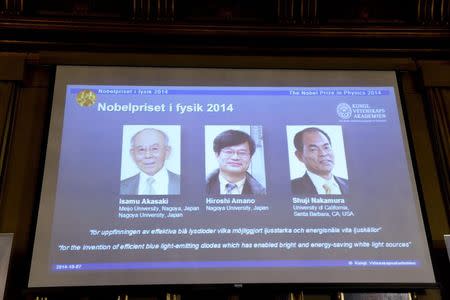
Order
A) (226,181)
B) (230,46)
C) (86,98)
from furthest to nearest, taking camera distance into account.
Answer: (230,46), (86,98), (226,181)

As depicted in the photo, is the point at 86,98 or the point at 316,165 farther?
the point at 86,98

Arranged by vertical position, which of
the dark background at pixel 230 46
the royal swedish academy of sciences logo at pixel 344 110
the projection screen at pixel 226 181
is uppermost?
the dark background at pixel 230 46

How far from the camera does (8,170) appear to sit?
3.27m

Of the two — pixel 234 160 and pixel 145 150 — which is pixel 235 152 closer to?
pixel 234 160

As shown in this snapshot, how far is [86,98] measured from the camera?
132 inches

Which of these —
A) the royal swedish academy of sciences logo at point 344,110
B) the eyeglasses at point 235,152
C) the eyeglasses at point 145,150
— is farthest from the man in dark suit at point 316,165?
the eyeglasses at point 145,150

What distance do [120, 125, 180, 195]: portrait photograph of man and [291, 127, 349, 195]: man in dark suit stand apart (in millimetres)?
693

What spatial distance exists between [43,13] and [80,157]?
3.80 ft

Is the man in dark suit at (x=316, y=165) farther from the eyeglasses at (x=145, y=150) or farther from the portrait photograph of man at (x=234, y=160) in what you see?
the eyeglasses at (x=145, y=150)

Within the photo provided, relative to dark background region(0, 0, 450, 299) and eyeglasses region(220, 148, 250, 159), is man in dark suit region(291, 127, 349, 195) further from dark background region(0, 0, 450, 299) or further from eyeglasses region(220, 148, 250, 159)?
dark background region(0, 0, 450, 299)

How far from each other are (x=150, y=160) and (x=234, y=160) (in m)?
0.48

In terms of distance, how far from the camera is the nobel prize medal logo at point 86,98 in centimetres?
333

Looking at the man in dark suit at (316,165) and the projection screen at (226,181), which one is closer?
the projection screen at (226,181)

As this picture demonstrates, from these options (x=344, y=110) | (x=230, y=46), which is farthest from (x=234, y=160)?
(x=230, y=46)
